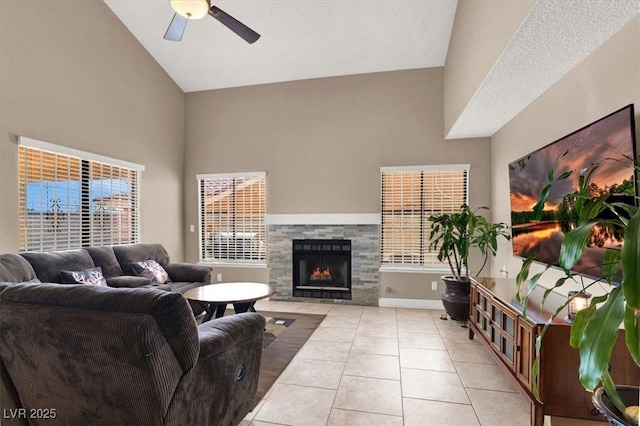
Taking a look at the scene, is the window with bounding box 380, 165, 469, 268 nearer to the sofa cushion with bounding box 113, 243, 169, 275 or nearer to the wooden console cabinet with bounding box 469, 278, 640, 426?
the wooden console cabinet with bounding box 469, 278, 640, 426

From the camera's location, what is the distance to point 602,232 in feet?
5.93

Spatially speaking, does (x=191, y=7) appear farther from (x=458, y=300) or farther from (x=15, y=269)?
(x=458, y=300)

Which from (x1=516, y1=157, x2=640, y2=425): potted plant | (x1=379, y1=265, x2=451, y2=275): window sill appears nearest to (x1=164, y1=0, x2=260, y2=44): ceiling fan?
(x1=516, y1=157, x2=640, y2=425): potted plant

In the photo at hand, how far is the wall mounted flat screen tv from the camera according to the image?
67.3 inches

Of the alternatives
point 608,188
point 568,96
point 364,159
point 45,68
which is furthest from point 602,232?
point 45,68

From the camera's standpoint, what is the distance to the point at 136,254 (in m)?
4.08

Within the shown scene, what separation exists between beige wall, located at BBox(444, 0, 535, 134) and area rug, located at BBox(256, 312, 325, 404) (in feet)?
10.2

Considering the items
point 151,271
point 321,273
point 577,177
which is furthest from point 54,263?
point 577,177

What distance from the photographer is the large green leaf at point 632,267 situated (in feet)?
2.38

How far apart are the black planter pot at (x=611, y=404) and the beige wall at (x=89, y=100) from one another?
447cm

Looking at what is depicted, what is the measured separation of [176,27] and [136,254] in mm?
2815

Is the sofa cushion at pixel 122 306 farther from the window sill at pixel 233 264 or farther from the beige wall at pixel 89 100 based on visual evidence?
the window sill at pixel 233 264

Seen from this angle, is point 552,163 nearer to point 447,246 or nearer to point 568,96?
point 568,96

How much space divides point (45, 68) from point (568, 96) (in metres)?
5.09
